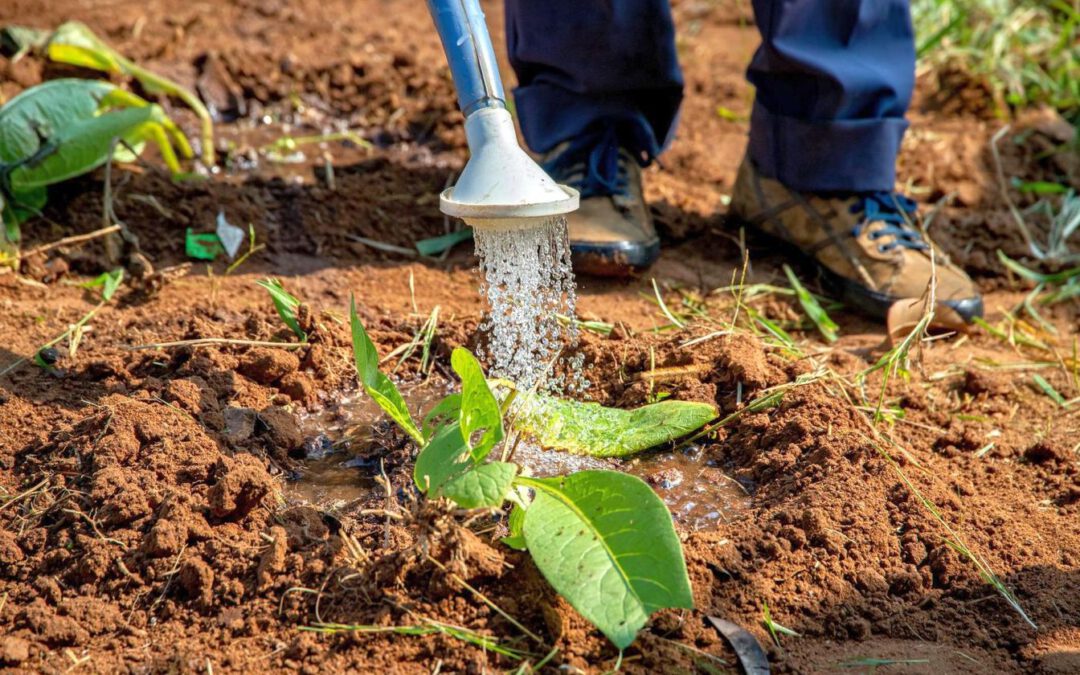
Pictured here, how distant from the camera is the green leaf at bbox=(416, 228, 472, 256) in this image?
2857mm

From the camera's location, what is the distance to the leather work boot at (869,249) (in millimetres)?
2625

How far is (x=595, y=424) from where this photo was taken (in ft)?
6.43

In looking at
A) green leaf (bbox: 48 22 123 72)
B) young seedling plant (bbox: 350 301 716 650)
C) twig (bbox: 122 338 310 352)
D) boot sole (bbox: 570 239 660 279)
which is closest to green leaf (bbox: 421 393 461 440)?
young seedling plant (bbox: 350 301 716 650)

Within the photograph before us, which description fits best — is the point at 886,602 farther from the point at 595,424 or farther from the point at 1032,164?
the point at 1032,164

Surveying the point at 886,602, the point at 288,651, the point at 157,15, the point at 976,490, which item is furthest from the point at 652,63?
the point at 157,15

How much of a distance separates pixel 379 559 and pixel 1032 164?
2.86 metres

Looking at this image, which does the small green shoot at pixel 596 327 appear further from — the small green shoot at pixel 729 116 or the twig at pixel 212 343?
the small green shoot at pixel 729 116

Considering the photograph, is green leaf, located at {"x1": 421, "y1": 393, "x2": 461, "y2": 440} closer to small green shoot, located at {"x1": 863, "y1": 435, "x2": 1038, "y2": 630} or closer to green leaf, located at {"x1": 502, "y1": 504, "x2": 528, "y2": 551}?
green leaf, located at {"x1": 502, "y1": 504, "x2": 528, "y2": 551}

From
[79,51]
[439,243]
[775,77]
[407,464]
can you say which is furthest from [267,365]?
[79,51]

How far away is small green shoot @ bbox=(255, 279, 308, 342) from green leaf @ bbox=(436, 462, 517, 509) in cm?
83

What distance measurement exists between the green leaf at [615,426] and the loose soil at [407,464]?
0.06 metres

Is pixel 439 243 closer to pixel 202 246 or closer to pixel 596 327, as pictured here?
pixel 202 246

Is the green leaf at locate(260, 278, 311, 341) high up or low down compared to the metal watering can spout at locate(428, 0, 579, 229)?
down

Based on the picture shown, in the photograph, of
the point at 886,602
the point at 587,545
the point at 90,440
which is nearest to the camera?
the point at 587,545
